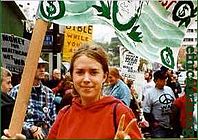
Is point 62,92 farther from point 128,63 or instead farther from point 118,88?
point 128,63

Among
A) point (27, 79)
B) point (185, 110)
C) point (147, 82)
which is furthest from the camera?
point (147, 82)

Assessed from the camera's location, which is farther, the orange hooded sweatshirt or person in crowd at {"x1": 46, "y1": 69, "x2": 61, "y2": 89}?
person in crowd at {"x1": 46, "y1": 69, "x2": 61, "y2": 89}

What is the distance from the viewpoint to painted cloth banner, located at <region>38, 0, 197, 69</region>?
2838 mm

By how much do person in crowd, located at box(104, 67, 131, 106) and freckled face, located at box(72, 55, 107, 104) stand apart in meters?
0.51

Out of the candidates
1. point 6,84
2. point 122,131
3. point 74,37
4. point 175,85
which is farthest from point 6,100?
point 175,85

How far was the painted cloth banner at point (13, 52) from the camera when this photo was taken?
9.12 ft

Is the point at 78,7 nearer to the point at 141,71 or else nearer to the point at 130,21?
the point at 130,21

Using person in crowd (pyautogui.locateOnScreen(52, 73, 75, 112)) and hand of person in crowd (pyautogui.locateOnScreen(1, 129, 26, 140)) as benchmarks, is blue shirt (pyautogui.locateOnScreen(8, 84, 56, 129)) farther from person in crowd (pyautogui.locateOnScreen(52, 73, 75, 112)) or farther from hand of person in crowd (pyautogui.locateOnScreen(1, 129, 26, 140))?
hand of person in crowd (pyautogui.locateOnScreen(1, 129, 26, 140))

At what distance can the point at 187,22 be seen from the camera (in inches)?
114

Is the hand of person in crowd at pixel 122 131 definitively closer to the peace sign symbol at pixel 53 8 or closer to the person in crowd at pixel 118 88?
the person in crowd at pixel 118 88

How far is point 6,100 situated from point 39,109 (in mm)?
308

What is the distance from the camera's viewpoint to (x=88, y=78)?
85.3 inches

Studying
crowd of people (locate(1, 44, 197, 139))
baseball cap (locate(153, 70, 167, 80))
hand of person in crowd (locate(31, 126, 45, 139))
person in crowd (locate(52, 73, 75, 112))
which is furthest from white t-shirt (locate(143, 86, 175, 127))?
hand of person in crowd (locate(31, 126, 45, 139))

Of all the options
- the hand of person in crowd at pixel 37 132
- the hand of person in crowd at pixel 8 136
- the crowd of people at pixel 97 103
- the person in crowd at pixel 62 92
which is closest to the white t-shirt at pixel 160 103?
the crowd of people at pixel 97 103
